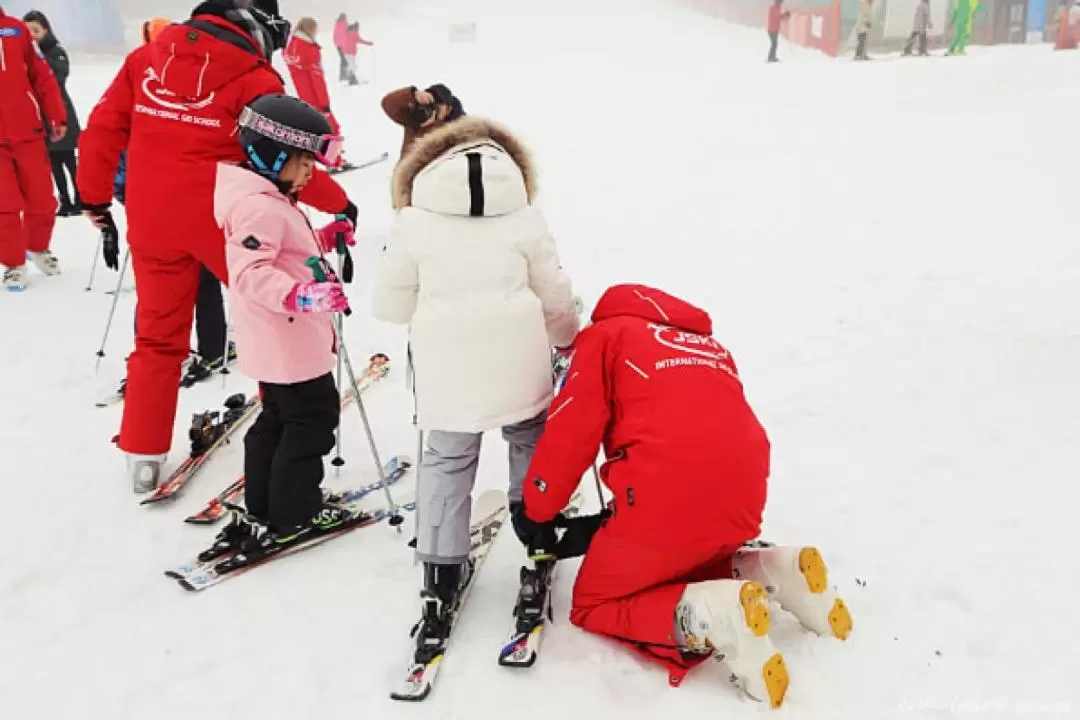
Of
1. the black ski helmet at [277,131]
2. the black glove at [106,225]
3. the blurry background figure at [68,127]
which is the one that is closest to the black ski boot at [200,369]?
the black glove at [106,225]

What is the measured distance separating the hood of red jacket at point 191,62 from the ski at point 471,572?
1.83 m

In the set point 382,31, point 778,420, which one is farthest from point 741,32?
point 778,420

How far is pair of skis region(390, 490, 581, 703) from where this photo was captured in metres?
2.32

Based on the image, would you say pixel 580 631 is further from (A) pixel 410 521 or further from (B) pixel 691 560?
(A) pixel 410 521

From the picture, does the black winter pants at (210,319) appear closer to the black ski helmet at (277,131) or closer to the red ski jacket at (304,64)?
the black ski helmet at (277,131)

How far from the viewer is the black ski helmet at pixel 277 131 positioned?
8.41 feet

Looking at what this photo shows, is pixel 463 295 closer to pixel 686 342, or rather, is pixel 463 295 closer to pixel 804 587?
pixel 686 342

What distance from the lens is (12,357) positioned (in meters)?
4.88

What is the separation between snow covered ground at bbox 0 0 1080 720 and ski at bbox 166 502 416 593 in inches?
1.6

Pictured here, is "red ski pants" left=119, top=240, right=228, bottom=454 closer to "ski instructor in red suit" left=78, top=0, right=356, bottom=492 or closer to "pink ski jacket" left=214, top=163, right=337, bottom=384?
"ski instructor in red suit" left=78, top=0, right=356, bottom=492

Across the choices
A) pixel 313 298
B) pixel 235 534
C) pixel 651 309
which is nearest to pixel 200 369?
pixel 235 534

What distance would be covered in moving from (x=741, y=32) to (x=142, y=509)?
22857 mm

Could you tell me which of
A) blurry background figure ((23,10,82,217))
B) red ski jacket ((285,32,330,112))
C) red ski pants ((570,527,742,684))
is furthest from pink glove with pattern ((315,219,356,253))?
red ski jacket ((285,32,330,112))

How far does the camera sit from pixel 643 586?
2342 mm
